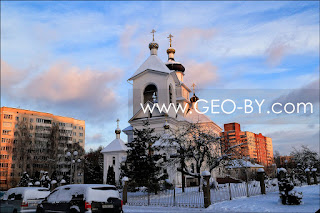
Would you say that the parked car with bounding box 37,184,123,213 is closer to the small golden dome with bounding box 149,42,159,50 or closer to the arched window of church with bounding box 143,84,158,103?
the arched window of church with bounding box 143,84,158,103

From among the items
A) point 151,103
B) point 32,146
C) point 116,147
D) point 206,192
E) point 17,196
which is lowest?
point 206,192

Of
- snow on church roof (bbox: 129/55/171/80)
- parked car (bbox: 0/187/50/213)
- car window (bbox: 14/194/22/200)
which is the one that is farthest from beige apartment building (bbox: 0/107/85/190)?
car window (bbox: 14/194/22/200)

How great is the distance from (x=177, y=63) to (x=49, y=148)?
32.3 m

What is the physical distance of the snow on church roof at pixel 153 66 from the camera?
41306mm

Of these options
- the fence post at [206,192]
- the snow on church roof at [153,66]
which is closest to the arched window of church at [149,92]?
the snow on church roof at [153,66]

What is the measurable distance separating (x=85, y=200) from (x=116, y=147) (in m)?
30.4

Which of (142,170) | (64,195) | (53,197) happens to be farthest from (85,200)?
(142,170)

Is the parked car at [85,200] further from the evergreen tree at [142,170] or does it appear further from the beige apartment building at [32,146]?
the beige apartment building at [32,146]

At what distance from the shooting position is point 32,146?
56688mm

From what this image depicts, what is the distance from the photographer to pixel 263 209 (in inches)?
525

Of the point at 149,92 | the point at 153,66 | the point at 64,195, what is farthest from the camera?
the point at 153,66

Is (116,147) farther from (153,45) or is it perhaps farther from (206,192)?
(206,192)

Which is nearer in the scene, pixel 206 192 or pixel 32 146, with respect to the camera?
pixel 206 192

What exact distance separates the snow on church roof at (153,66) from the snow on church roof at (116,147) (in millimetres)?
9739
